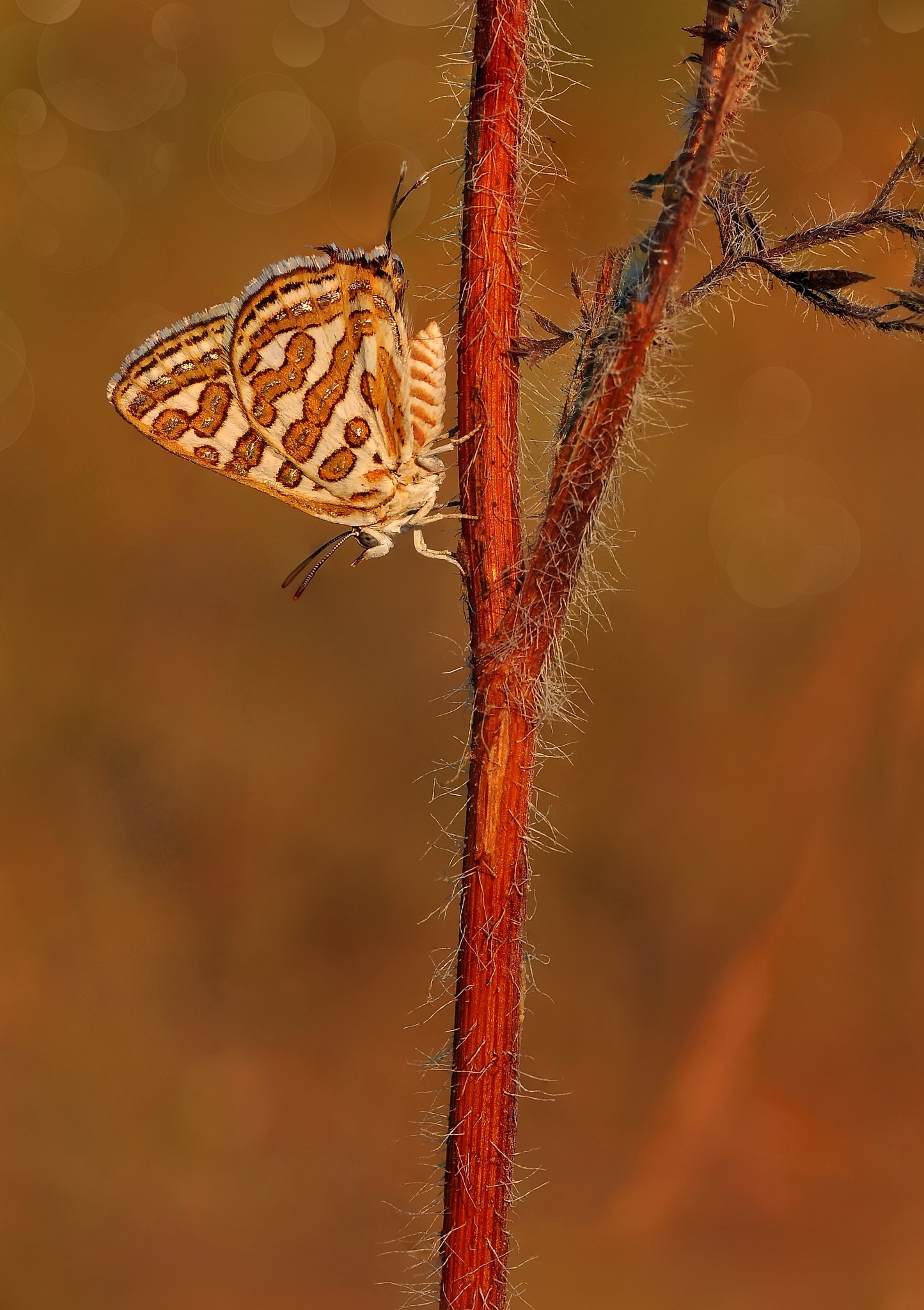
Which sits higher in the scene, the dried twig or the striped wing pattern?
the dried twig

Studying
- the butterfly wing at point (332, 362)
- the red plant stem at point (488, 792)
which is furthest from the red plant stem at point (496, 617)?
the butterfly wing at point (332, 362)

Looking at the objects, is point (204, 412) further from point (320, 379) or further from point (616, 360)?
point (616, 360)

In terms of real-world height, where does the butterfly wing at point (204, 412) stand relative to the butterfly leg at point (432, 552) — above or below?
above

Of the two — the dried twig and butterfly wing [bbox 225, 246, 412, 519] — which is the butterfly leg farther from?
the dried twig

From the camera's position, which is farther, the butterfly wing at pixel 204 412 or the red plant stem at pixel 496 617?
the butterfly wing at pixel 204 412

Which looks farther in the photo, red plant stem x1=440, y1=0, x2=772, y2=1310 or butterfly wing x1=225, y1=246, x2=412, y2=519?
butterfly wing x1=225, y1=246, x2=412, y2=519

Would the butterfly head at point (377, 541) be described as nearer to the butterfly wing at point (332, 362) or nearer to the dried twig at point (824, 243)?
the butterfly wing at point (332, 362)

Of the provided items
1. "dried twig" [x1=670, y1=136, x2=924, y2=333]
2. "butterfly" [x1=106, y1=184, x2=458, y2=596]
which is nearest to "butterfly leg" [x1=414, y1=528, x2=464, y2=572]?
"butterfly" [x1=106, y1=184, x2=458, y2=596]
